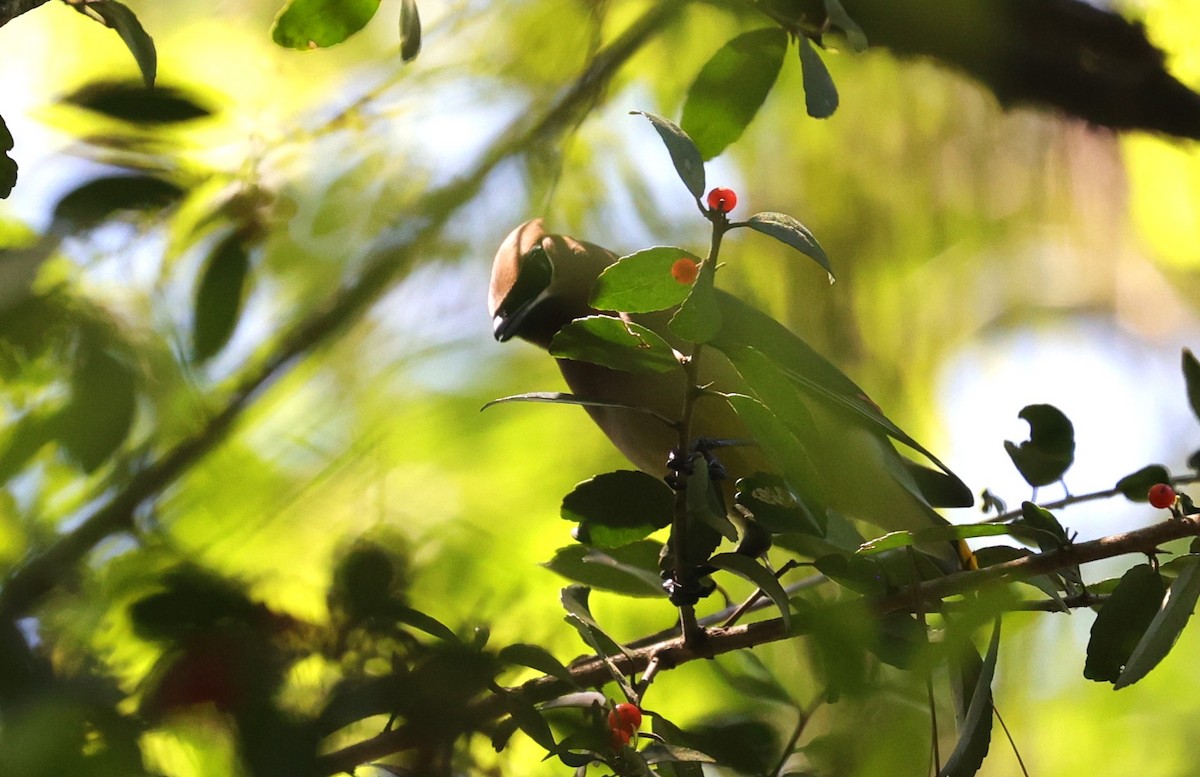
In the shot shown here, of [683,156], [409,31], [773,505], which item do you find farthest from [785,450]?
[409,31]

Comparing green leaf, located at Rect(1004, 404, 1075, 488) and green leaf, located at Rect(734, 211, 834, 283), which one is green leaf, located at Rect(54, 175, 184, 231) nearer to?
green leaf, located at Rect(734, 211, 834, 283)

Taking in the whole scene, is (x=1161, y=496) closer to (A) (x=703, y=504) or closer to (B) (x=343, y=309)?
(A) (x=703, y=504)

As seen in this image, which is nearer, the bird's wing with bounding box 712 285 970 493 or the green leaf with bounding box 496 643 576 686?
the green leaf with bounding box 496 643 576 686

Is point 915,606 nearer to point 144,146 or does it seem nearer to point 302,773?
point 302,773

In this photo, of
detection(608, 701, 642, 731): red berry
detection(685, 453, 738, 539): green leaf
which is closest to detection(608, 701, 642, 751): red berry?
detection(608, 701, 642, 731): red berry

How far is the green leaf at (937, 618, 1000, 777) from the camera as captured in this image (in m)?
0.66

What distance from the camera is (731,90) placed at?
78 cm

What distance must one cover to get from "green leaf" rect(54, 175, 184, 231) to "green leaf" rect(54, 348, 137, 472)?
0.12 m

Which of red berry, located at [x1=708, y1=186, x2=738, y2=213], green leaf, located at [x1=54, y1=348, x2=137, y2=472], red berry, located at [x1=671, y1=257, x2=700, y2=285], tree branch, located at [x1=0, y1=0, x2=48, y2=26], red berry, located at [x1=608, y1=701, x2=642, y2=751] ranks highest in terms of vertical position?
red berry, located at [x1=708, y1=186, x2=738, y2=213]

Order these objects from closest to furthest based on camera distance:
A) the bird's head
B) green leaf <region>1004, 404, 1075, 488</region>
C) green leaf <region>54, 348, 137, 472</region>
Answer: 1. green leaf <region>54, 348, 137, 472</region>
2. green leaf <region>1004, 404, 1075, 488</region>
3. the bird's head

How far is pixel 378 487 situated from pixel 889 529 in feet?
2.19

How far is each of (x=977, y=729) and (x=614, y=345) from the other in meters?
0.36

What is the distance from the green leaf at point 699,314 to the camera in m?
0.57

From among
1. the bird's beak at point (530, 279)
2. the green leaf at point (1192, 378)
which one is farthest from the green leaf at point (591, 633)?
the green leaf at point (1192, 378)
